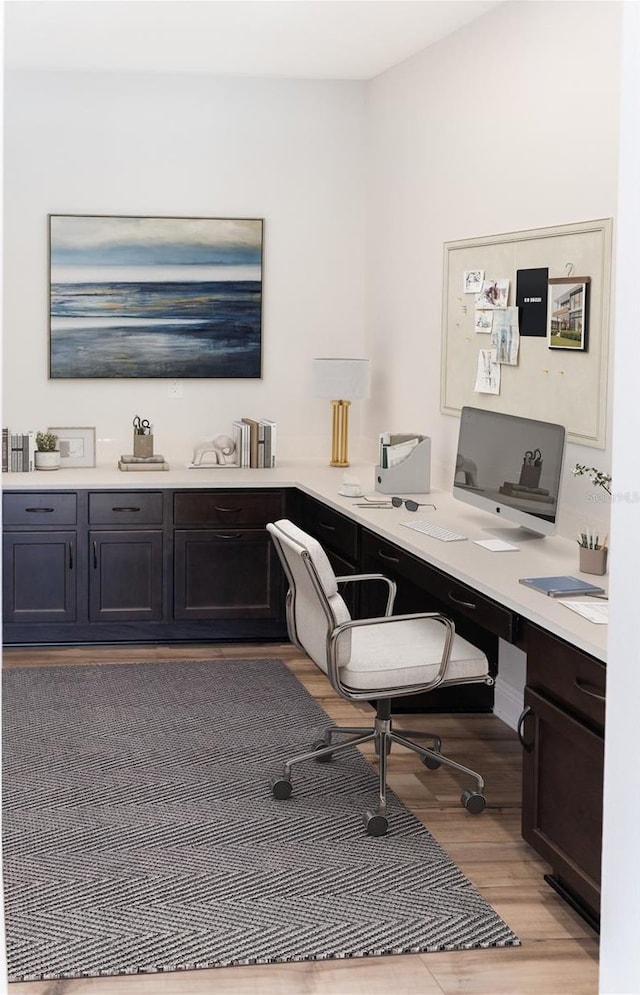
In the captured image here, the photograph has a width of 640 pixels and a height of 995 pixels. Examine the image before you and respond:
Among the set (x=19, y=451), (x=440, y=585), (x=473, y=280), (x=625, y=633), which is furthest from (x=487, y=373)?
(x=625, y=633)

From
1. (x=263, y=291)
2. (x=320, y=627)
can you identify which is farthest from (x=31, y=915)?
(x=263, y=291)

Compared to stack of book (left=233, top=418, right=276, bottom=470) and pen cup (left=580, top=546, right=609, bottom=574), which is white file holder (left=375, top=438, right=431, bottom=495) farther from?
pen cup (left=580, top=546, right=609, bottom=574)

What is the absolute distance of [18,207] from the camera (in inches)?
239

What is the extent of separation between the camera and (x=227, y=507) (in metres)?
5.66

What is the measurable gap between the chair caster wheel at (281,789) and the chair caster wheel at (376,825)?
1.14 ft

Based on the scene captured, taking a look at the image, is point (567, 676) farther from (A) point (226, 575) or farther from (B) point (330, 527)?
(A) point (226, 575)

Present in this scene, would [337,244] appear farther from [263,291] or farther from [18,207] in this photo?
[18,207]

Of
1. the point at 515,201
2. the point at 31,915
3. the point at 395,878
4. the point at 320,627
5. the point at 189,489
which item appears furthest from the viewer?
the point at 189,489

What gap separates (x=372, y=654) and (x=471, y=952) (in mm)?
1024

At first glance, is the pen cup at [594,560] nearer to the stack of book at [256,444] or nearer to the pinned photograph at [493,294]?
the pinned photograph at [493,294]

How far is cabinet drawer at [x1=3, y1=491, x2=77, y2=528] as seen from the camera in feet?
18.0

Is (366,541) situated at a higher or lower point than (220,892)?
higher

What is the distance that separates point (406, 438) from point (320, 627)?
164 cm

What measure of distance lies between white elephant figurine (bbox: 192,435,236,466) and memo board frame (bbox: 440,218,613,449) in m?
1.33
